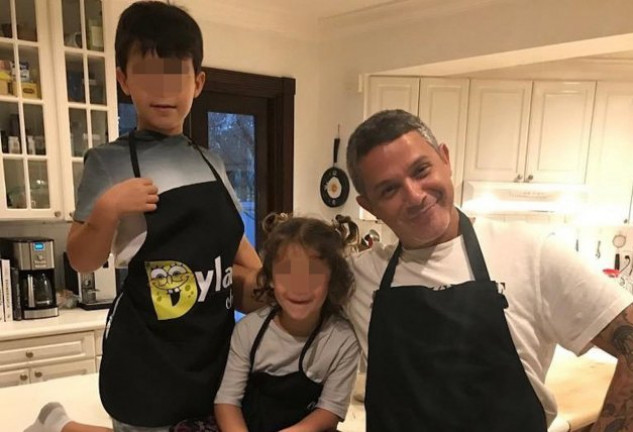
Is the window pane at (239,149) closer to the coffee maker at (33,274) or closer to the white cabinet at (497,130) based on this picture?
the coffee maker at (33,274)

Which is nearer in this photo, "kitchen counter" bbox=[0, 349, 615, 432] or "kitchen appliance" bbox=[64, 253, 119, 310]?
"kitchen counter" bbox=[0, 349, 615, 432]

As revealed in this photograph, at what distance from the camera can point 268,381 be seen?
41.9 inches

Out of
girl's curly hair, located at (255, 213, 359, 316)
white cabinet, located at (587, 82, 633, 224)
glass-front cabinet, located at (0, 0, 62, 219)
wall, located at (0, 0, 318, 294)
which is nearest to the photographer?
girl's curly hair, located at (255, 213, 359, 316)

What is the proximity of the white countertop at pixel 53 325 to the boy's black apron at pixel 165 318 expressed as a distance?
165 centimetres

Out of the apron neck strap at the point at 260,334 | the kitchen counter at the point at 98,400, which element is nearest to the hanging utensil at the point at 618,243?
the kitchen counter at the point at 98,400

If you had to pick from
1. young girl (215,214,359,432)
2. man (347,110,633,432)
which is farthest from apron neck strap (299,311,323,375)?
man (347,110,633,432)

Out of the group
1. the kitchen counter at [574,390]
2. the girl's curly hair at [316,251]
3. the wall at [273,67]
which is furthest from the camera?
the wall at [273,67]

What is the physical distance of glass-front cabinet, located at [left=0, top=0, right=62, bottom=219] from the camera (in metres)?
2.42

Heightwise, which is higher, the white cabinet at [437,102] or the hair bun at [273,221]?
the white cabinet at [437,102]

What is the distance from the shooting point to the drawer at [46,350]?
7.59 feet

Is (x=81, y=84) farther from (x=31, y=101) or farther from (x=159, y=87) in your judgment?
(x=159, y=87)

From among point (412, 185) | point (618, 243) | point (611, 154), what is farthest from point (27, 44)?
point (618, 243)

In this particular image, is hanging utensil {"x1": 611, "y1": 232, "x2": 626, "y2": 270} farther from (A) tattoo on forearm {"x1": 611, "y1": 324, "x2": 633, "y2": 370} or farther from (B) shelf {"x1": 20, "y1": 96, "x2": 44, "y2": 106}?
(B) shelf {"x1": 20, "y1": 96, "x2": 44, "y2": 106}

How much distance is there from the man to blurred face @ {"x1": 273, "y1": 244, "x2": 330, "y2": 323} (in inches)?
4.7
